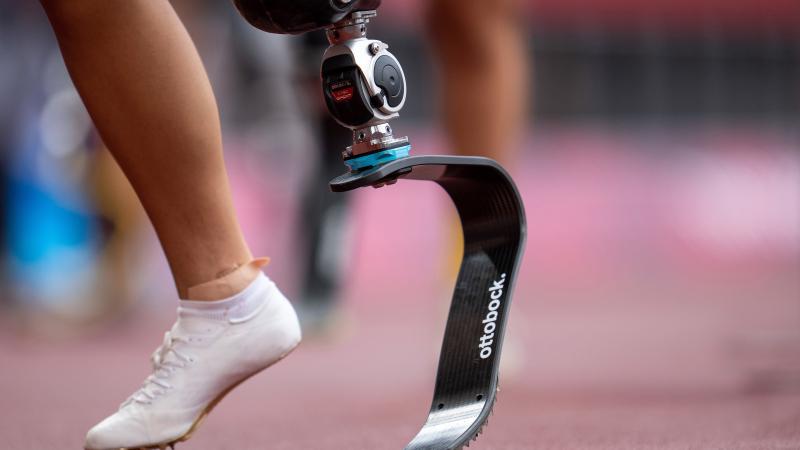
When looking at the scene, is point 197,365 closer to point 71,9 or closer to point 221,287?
point 221,287

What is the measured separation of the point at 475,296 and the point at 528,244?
167 inches

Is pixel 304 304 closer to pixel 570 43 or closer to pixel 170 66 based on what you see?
pixel 170 66

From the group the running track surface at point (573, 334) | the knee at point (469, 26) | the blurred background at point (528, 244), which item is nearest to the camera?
the running track surface at point (573, 334)

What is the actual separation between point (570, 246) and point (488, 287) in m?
4.54

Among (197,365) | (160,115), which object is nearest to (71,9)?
(160,115)

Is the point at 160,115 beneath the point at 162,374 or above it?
above

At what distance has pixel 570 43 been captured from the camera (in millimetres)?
7484

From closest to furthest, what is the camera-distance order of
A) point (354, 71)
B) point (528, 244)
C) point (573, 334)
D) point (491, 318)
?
point (354, 71) → point (491, 318) → point (573, 334) → point (528, 244)

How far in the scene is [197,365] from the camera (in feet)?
4.68

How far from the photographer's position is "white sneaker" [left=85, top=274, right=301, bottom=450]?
55.1 inches

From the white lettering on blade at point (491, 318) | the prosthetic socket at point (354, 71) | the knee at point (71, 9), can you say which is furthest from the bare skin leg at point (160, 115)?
the white lettering on blade at point (491, 318)

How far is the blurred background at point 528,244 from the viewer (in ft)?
6.94

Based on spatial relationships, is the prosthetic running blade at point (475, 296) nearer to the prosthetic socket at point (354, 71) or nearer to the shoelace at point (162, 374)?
the prosthetic socket at point (354, 71)

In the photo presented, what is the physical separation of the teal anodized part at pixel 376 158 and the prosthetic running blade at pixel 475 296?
0.6 inches
